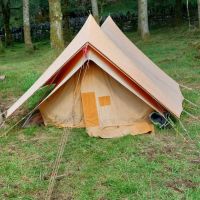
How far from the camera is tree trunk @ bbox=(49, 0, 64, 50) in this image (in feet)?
45.1

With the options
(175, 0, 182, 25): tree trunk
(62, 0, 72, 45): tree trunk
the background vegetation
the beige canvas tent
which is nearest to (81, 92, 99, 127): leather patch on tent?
the beige canvas tent

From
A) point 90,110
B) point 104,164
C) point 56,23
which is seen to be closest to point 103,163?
point 104,164

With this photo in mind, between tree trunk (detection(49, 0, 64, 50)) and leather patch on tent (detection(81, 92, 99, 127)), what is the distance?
6853mm

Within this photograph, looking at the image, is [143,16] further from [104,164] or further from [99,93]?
[104,164]

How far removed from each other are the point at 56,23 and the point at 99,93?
7094mm

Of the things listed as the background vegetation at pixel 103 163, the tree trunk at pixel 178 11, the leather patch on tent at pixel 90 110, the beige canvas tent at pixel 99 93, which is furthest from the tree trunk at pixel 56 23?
the tree trunk at pixel 178 11

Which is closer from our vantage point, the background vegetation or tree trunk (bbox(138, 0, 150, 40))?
the background vegetation

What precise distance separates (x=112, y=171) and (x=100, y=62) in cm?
199

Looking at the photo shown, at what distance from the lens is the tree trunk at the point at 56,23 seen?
45.1ft

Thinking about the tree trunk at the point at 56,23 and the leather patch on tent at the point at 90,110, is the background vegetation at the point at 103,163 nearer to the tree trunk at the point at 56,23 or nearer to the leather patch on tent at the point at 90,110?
the leather patch on tent at the point at 90,110

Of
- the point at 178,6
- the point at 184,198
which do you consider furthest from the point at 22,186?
the point at 178,6

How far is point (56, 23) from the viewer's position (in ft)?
46.2

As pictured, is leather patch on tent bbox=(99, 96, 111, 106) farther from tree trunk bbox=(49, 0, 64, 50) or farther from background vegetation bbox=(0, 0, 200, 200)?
tree trunk bbox=(49, 0, 64, 50)

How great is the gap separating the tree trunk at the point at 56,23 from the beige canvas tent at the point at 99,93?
6296 mm
